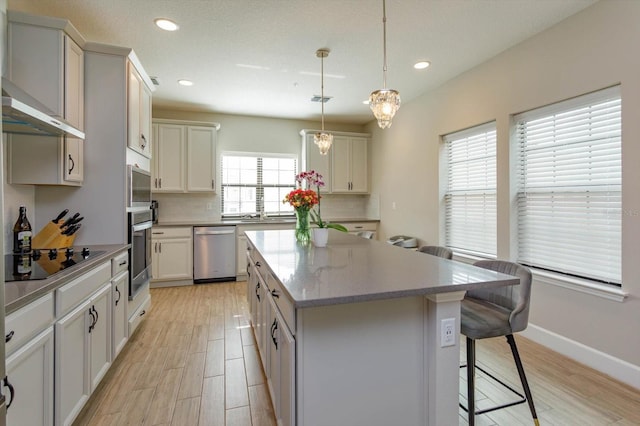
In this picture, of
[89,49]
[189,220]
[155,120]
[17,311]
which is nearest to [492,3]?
[89,49]

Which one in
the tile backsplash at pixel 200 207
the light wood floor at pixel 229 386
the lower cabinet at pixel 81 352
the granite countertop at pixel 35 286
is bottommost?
the light wood floor at pixel 229 386

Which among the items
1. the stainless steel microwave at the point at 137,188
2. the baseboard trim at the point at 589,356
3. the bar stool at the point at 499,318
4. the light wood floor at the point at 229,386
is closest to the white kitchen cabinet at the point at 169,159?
the stainless steel microwave at the point at 137,188

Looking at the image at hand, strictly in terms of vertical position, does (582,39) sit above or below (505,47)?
below

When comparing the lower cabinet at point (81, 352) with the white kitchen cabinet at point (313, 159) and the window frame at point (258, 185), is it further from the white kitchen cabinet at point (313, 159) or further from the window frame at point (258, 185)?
the white kitchen cabinet at point (313, 159)

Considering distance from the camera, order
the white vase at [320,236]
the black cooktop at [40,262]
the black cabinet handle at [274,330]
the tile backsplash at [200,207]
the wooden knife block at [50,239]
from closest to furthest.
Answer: the black cooktop at [40,262]
the black cabinet handle at [274,330]
the wooden knife block at [50,239]
the white vase at [320,236]
the tile backsplash at [200,207]

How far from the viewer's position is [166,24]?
273 cm

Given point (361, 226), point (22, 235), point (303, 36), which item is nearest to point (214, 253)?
point (361, 226)

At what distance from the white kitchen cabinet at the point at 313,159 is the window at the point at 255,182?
383mm

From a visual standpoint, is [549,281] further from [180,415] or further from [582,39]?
[180,415]

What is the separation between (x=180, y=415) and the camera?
1.91 m

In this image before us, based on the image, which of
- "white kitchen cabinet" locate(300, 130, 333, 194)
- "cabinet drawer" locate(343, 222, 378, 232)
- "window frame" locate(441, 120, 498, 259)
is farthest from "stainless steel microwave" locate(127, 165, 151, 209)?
"window frame" locate(441, 120, 498, 259)

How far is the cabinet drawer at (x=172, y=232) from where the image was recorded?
15.1ft

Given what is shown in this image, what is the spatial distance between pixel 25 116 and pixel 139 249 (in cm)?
153

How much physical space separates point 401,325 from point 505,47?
9.85ft
